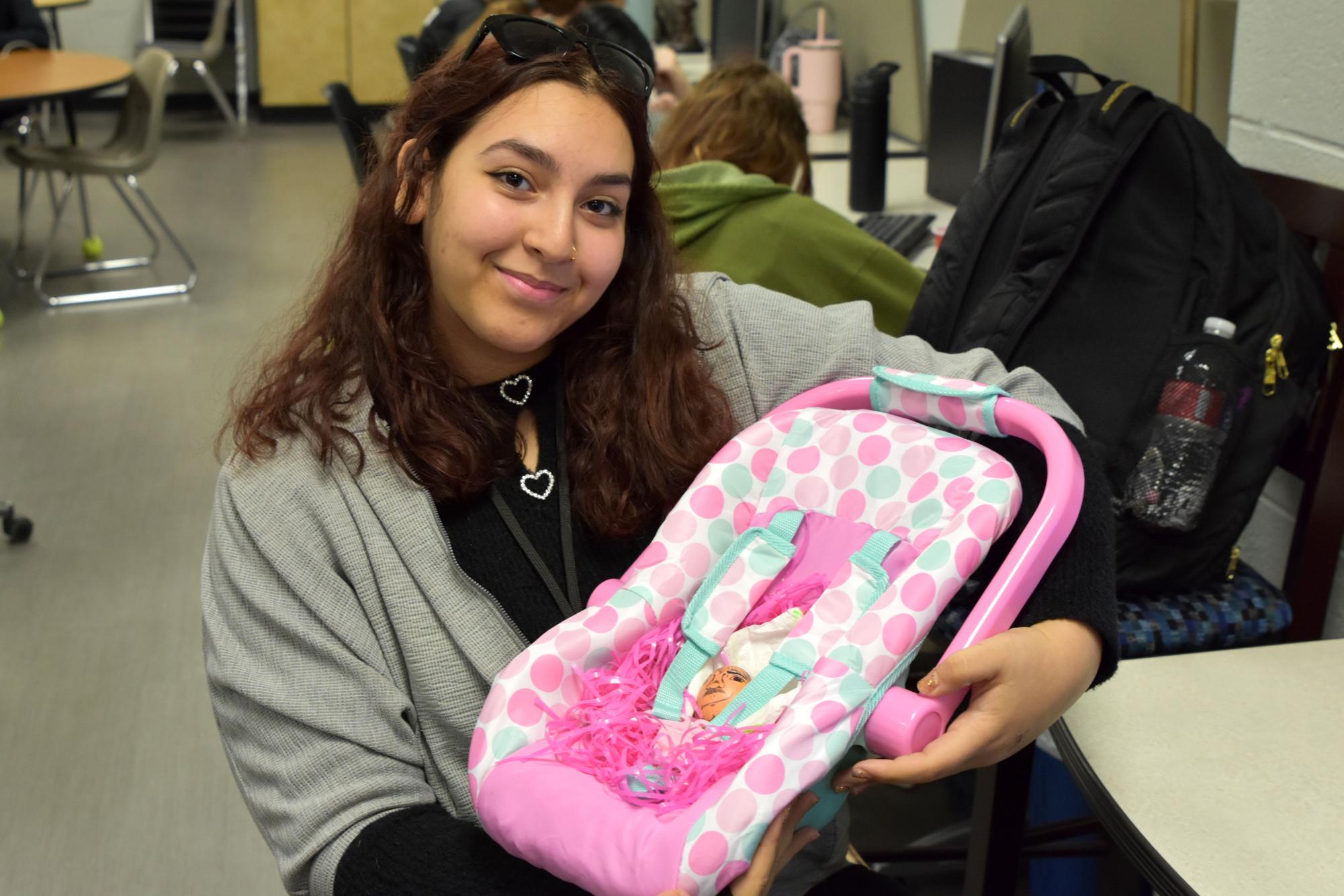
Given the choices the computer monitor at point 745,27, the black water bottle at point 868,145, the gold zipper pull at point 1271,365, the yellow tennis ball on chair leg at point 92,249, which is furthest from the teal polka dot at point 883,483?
the yellow tennis ball on chair leg at point 92,249

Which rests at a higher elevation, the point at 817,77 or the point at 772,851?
the point at 817,77

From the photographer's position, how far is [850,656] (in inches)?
39.0

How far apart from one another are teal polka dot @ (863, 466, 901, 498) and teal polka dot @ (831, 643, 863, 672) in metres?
0.21

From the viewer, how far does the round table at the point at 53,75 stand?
182 inches

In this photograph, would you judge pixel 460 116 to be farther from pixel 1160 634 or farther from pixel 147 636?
pixel 147 636

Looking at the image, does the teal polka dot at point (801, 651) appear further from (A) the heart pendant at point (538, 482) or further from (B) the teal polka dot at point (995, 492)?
(A) the heart pendant at point (538, 482)

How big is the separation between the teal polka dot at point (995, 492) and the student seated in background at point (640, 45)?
1.84 m

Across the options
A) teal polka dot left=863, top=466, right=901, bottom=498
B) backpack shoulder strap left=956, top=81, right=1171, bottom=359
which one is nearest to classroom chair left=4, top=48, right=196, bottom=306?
backpack shoulder strap left=956, top=81, right=1171, bottom=359

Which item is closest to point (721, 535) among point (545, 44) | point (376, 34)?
point (545, 44)

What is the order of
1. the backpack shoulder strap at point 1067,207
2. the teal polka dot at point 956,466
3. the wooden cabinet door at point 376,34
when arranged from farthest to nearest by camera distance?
the wooden cabinet door at point 376,34 < the backpack shoulder strap at point 1067,207 < the teal polka dot at point 956,466

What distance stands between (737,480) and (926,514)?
0.64 ft

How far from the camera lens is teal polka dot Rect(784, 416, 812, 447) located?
1.22 metres

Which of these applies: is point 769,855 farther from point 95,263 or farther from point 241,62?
point 241,62

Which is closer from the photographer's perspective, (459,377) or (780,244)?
(459,377)
